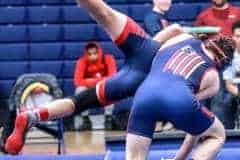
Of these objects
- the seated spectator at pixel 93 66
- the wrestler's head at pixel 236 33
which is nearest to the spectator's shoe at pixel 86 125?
the seated spectator at pixel 93 66

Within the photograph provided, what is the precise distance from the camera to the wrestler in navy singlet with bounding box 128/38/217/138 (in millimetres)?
4922

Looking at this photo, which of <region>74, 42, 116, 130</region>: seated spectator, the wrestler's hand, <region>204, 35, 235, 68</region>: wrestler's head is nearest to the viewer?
<region>204, 35, 235, 68</region>: wrestler's head

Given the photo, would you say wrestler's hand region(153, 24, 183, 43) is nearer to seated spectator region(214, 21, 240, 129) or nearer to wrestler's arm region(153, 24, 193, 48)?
wrestler's arm region(153, 24, 193, 48)

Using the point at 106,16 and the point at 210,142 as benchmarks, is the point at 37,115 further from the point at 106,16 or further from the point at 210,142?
the point at 210,142

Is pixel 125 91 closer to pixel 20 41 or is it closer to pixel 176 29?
pixel 176 29

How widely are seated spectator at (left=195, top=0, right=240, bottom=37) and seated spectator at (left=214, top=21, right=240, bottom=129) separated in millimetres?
471

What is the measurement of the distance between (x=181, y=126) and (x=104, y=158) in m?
1.11

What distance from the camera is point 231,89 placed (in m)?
7.65

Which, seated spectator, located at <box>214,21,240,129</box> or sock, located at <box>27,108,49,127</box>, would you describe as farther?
seated spectator, located at <box>214,21,240,129</box>

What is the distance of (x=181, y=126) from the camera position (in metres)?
4.97

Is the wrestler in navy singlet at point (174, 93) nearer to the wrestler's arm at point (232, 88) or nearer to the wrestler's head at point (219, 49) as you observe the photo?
the wrestler's head at point (219, 49)

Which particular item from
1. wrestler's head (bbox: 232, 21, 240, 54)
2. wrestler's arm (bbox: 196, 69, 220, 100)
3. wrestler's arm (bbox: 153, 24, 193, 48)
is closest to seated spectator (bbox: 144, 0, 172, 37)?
wrestler's head (bbox: 232, 21, 240, 54)

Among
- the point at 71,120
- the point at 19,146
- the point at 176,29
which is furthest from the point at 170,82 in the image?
the point at 71,120

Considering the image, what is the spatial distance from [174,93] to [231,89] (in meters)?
2.80
